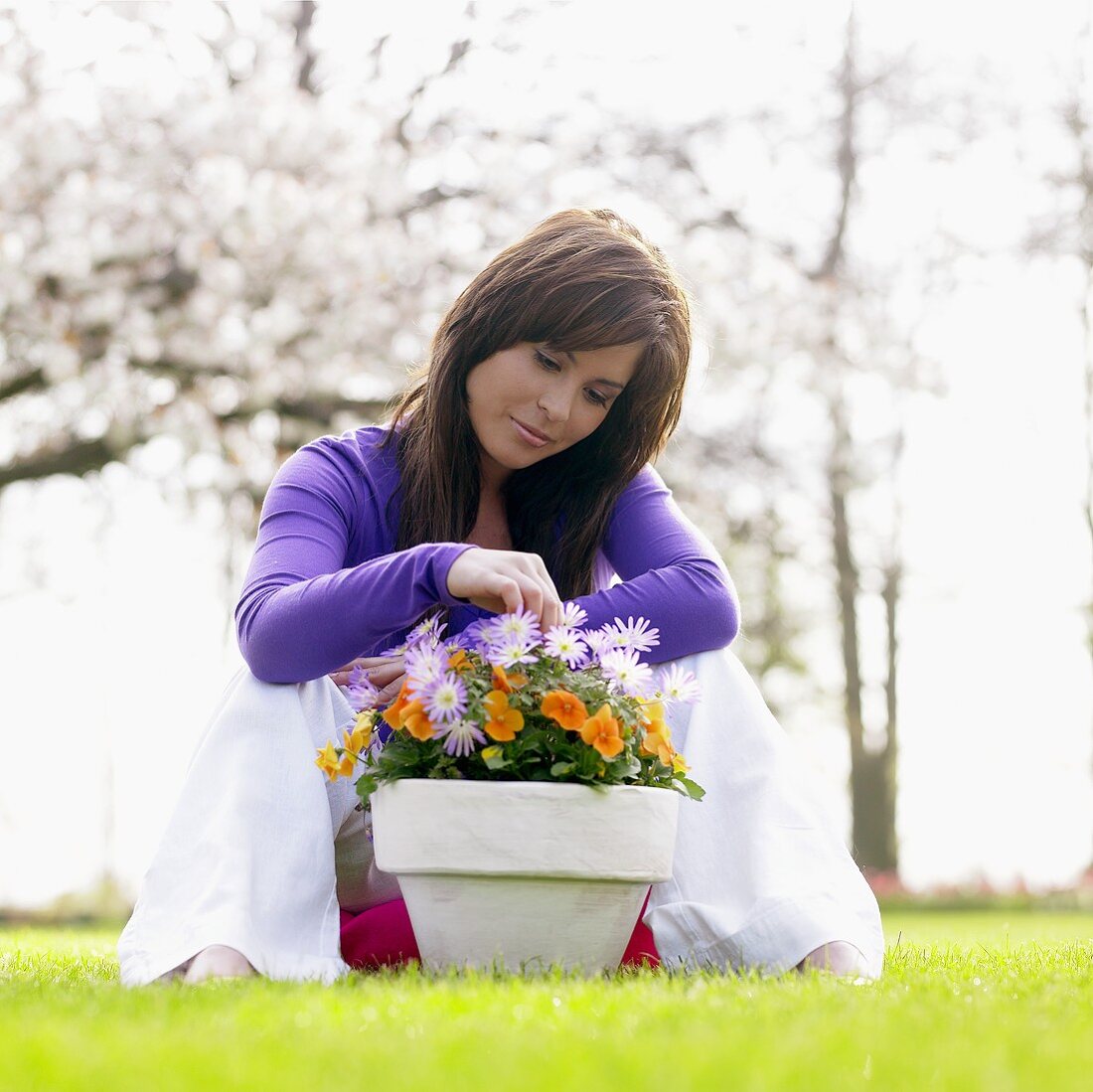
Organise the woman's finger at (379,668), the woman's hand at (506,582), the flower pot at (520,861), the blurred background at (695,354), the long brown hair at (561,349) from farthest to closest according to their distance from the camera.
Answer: the blurred background at (695,354)
the long brown hair at (561,349)
the woman's finger at (379,668)
the woman's hand at (506,582)
the flower pot at (520,861)

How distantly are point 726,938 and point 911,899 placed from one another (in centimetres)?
864

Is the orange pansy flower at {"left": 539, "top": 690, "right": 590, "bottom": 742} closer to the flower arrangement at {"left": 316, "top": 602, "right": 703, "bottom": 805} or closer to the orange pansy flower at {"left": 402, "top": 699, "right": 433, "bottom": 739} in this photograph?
the flower arrangement at {"left": 316, "top": 602, "right": 703, "bottom": 805}

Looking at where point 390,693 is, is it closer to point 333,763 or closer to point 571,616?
point 333,763

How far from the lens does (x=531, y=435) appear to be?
256cm

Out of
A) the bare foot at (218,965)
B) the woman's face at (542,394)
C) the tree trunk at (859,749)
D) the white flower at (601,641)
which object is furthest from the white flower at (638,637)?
the tree trunk at (859,749)

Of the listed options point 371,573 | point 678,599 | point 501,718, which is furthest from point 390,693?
point 678,599

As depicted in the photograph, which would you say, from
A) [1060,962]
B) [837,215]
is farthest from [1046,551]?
[1060,962]

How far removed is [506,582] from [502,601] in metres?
0.08

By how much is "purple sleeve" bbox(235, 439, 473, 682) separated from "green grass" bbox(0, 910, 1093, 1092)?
1.61 feet

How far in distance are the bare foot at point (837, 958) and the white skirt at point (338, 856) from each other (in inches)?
0.5

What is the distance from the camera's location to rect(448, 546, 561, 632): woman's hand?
198 centimetres

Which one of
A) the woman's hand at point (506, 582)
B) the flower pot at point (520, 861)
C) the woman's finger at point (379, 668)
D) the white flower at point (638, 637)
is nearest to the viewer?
the flower pot at point (520, 861)

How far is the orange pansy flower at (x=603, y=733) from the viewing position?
1878 mm

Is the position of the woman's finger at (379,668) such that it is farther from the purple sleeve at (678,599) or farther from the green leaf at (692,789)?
the green leaf at (692,789)
